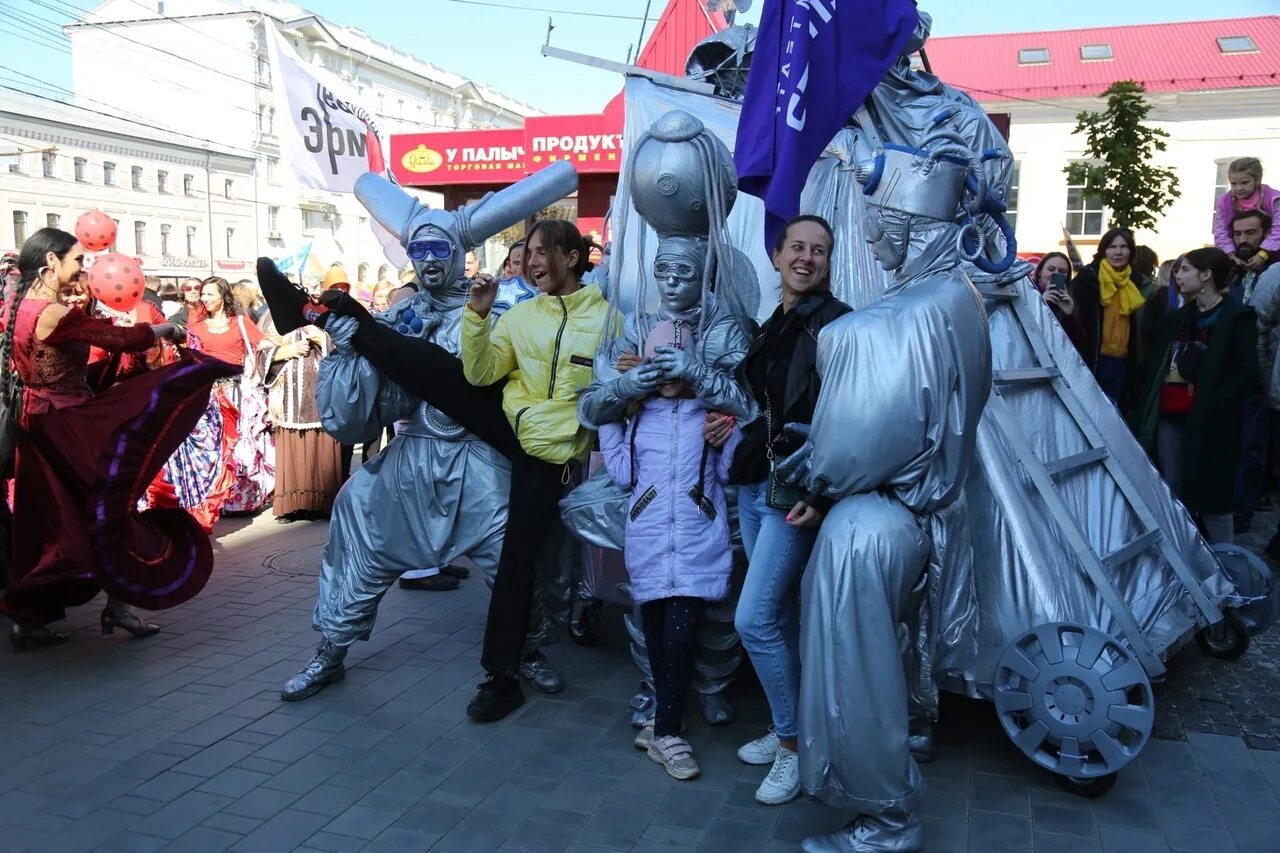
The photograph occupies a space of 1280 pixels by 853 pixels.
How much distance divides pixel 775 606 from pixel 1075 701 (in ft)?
3.14

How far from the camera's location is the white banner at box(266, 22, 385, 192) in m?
7.77

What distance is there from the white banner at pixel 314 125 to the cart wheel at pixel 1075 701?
6.49 m

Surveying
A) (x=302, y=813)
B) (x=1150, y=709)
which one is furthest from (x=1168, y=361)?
(x=302, y=813)

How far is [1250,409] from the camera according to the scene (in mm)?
6668

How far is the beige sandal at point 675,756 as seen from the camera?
135 inches

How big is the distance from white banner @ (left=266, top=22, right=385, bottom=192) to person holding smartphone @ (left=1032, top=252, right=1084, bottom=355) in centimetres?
524

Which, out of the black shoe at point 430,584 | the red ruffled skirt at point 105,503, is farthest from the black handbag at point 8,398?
the black shoe at point 430,584

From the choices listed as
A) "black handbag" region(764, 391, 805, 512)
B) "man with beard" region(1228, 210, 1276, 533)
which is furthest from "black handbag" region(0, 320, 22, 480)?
"man with beard" region(1228, 210, 1276, 533)

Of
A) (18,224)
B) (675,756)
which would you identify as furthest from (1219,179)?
(18,224)

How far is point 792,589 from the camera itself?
3.37 metres

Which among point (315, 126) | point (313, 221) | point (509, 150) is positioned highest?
point (313, 221)

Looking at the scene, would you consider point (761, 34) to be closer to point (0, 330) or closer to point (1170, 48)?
point (0, 330)

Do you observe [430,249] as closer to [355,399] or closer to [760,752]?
[355,399]

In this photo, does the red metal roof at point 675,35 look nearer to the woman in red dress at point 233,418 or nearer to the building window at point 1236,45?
the woman in red dress at point 233,418
